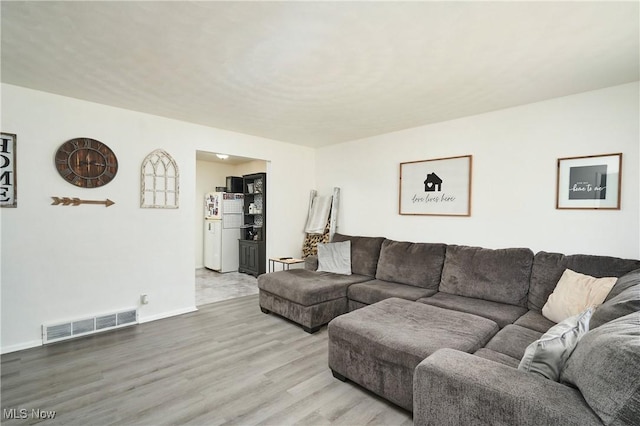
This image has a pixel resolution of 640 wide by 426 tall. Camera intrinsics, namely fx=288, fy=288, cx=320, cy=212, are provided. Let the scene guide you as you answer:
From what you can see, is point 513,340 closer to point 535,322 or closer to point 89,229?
point 535,322

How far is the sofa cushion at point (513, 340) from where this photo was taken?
5.87 feet

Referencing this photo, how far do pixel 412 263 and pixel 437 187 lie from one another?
1.06 meters

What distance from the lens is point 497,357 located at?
5.66 ft

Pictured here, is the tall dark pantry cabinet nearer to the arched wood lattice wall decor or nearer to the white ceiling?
the arched wood lattice wall decor

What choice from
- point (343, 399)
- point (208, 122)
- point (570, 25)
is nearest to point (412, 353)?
point (343, 399)

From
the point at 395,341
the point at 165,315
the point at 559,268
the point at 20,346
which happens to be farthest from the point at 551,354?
the point at 20,346

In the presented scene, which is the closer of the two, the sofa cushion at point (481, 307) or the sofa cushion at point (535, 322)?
the sofa cushion at point (535, 322)

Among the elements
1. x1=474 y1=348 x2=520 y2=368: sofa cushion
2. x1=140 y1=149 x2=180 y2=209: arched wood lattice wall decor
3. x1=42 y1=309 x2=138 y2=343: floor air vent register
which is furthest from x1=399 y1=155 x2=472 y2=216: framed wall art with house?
x1=42 y1=309 x2=138 y2=343: floor air vent register

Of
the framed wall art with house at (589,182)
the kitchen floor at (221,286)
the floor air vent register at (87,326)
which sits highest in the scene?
the framed wall art with house at (589,182)

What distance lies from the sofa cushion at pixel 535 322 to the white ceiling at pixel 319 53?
6.47ft

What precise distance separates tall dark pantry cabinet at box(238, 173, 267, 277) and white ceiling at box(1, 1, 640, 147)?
2.73 metres

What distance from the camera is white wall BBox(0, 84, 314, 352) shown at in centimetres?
269

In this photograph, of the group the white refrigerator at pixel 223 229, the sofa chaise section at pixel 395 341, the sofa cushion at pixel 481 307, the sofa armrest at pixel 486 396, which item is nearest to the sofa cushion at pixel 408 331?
the sofa chaise section at pixel 395 341

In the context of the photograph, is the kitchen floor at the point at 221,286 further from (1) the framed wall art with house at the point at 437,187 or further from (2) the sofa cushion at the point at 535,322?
(2) the sofa cushion at the point at 535,322
